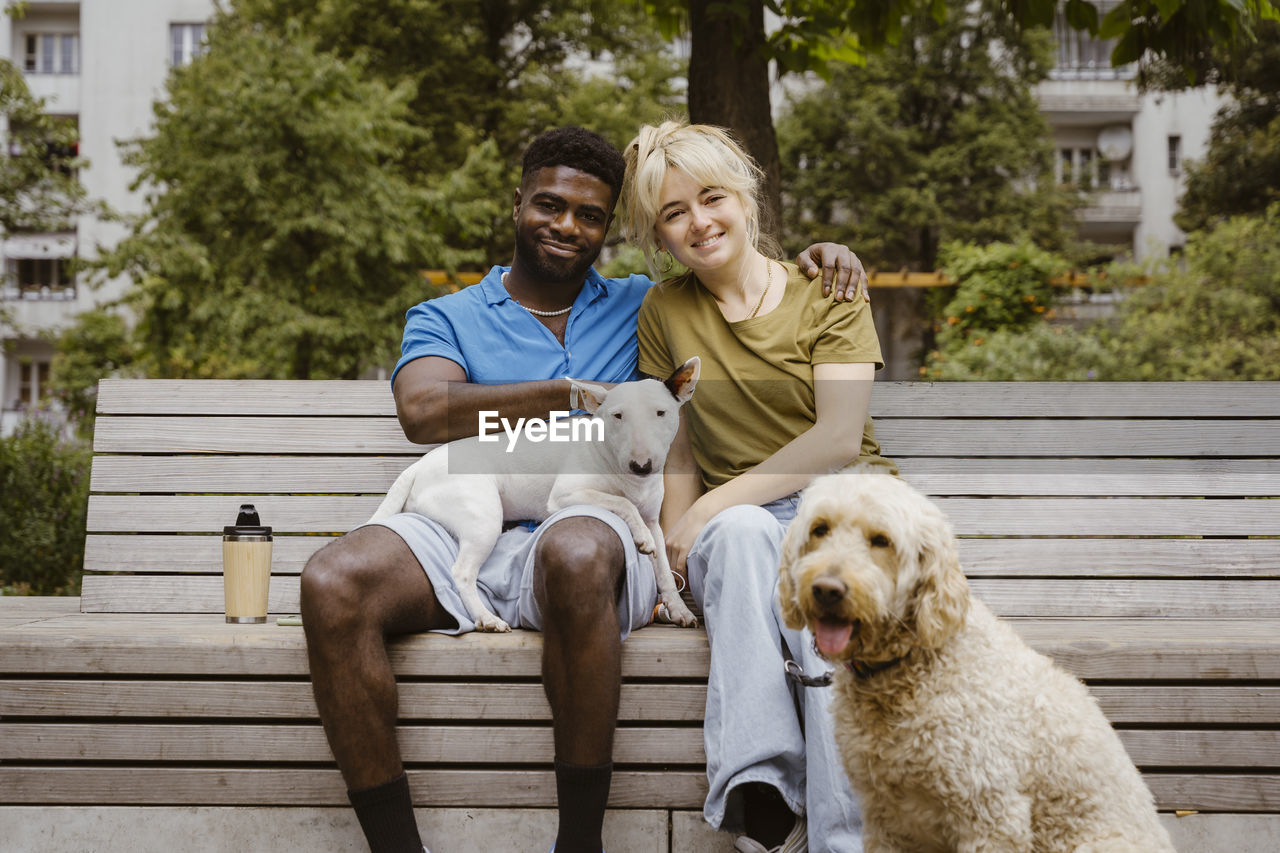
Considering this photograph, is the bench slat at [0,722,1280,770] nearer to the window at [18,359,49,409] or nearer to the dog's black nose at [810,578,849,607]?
the dog's black nose at [810,578,849,607]

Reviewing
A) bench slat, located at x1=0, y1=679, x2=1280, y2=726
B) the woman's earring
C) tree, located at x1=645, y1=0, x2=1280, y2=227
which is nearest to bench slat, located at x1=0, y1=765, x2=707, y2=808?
bench slat, located at x1=0, y1=679, x2=1280, y2=726

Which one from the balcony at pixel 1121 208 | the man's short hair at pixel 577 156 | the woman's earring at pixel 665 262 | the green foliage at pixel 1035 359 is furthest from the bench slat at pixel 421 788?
the balcony at pixel 1121 208

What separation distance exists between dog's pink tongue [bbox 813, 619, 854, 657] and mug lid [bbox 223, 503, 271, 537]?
178cm

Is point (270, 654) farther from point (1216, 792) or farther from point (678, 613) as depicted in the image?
point (1216, 792)

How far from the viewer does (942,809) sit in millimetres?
2078

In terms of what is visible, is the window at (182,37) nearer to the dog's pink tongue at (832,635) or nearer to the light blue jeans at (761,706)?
the light blue jeans at (761,706)

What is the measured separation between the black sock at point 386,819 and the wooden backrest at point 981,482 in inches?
48.5

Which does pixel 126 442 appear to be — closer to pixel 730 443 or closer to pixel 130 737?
pixel 130 737

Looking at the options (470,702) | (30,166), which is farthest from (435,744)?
(30,166)

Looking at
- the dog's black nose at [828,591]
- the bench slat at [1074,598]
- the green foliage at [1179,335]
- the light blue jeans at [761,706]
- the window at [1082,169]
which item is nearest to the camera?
the dog's black nose at [828,591]

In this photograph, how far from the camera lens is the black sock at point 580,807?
7.72ft

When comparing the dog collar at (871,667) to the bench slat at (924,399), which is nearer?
the dog collar at (871,667)

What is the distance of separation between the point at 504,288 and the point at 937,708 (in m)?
1.86

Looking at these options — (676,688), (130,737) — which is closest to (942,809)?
(676,688)
